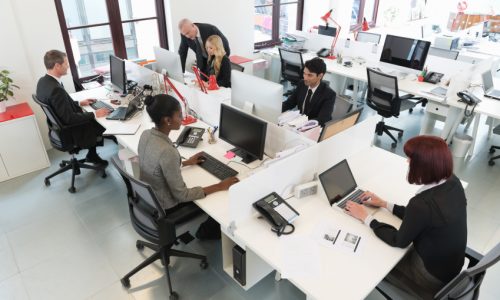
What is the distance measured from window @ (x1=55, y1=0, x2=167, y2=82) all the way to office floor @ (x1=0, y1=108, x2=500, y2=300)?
1.75 m

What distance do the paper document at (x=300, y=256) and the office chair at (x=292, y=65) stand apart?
3605 mm

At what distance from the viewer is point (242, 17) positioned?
5816mm

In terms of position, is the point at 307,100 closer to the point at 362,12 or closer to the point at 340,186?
the point at 340,186

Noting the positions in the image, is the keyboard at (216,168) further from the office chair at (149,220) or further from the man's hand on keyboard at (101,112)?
the man's hand on keyboard at (101,112)

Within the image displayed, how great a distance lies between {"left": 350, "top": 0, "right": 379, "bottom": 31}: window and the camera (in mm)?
7918

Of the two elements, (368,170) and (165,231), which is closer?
(165,231)

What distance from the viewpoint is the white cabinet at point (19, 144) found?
142 inches

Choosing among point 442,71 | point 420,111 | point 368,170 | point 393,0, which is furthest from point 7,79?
point 393,0

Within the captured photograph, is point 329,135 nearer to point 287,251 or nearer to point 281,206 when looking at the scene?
point 281,206

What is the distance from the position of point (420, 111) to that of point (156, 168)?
15.3ft

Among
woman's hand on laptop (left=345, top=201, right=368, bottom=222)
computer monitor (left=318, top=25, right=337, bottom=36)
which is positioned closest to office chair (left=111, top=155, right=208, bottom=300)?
woman's hand on laptop (left=345, top=201, right=368, bottom=222)

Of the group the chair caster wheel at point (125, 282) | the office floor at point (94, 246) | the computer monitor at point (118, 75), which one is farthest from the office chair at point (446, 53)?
the chair caster wheel at point (125, 282)

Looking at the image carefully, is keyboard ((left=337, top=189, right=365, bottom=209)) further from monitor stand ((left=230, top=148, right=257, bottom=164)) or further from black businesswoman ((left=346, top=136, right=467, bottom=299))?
monitor stand ((left=230, top=148, right=257, bottom=164))

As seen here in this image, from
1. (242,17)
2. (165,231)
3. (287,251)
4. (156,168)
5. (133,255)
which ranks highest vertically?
(242,17)
